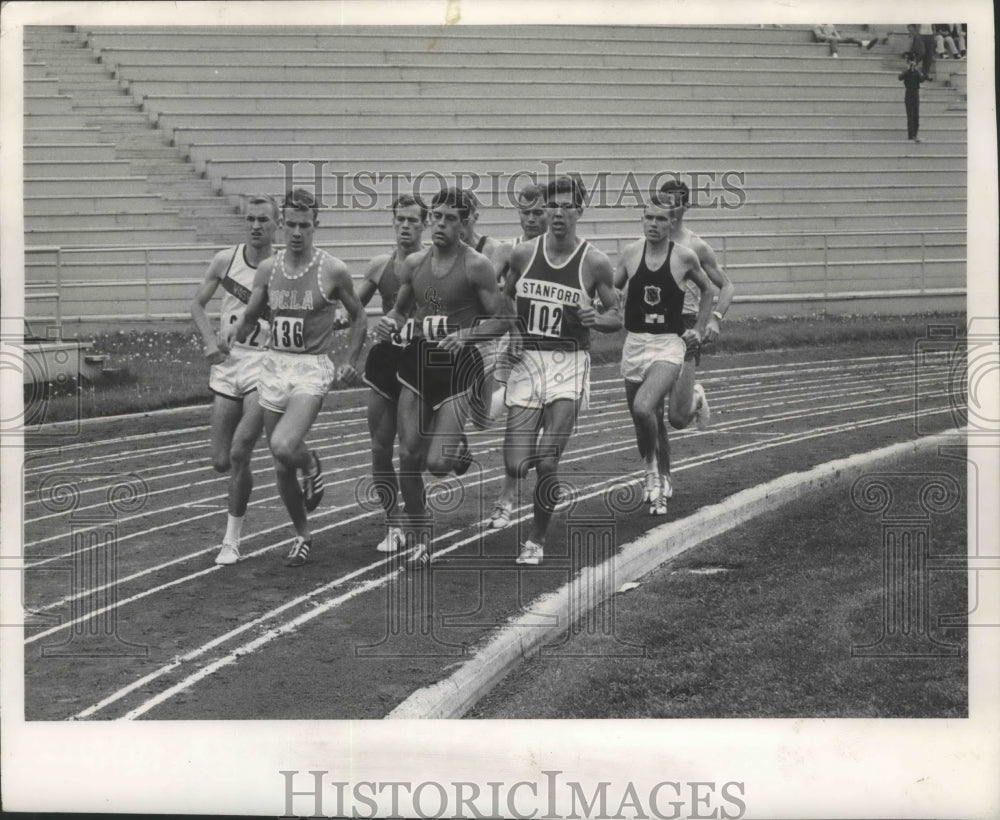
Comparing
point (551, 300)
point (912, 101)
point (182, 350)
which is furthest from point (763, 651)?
point (912, 101)

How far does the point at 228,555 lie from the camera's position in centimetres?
982

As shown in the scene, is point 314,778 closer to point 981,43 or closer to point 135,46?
point 981,43

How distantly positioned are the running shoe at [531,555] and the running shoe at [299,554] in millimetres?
1305

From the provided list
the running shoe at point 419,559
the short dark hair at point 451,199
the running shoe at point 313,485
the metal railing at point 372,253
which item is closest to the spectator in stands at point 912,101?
the metal railing at point 372,253

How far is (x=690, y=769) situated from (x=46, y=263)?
8775 millimetres

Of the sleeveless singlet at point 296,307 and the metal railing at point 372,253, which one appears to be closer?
the sleeveless singlet at point 296,307

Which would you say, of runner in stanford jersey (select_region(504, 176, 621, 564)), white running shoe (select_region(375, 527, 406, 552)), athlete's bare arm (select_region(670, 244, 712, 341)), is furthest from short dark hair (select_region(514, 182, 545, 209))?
white running shoe (select_region(375, 527, 406, 552))

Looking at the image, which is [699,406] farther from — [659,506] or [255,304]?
[255,304]

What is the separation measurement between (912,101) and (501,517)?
8700mm

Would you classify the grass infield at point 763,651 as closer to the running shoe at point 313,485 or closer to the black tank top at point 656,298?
the black tank top at point 656,298

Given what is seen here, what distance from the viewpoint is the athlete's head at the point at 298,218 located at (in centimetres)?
941

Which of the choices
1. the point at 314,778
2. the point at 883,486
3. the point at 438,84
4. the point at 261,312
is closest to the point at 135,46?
the point at 438,84

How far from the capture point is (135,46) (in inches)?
798

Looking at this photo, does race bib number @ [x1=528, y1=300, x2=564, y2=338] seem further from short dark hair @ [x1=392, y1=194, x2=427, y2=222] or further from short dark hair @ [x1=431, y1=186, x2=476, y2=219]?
short dark hair @ [x1=392, y1=194, x2=427, y2=222]
